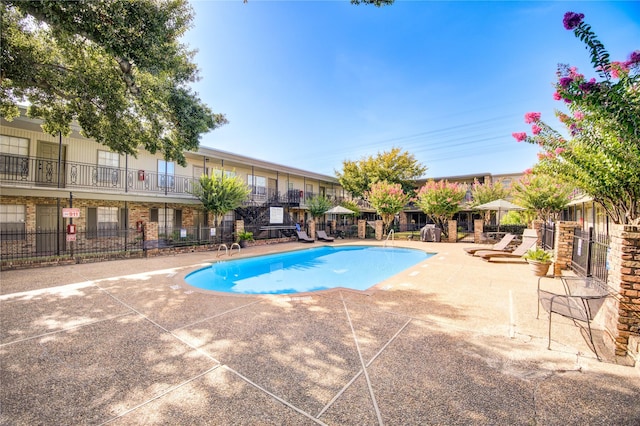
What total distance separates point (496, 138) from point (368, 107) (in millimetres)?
15376

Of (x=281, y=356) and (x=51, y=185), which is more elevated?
(x=51, y=185)

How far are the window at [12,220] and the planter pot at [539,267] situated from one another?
1926 cm

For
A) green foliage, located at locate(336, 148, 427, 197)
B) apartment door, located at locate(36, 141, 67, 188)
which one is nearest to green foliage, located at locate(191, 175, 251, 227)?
apartment door, located at locate(36, 141, 67, 188)

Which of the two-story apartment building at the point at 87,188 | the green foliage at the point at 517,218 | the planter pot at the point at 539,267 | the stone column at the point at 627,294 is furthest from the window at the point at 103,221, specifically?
the green foliage at the point at 517,218

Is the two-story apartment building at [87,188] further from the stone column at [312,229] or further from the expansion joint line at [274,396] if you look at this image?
the expansion joint line at [274,396]

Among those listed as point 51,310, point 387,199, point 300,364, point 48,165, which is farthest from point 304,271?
point 48,165

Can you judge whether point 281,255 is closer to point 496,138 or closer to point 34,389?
point 34,389

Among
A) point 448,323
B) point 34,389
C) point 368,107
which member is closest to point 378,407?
point 448,323

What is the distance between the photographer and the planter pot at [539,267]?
7680mm

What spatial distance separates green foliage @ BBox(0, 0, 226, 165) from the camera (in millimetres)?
5543

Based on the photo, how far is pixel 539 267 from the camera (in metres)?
7.76

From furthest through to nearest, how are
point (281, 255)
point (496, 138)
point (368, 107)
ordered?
point (496, 138), point (368, 107), point (281, 255)

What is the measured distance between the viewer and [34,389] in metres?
2.73

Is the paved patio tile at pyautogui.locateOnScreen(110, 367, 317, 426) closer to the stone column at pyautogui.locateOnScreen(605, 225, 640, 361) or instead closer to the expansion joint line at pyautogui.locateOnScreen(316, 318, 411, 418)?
the expansion joint line at pyautogui.locateOnScreen(316, 318, 411, 418)
